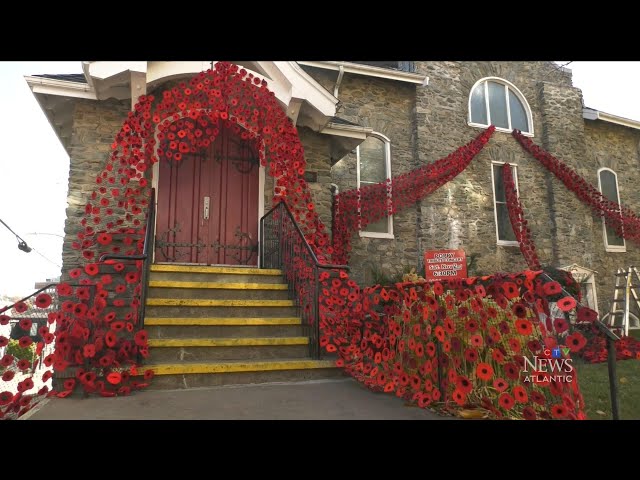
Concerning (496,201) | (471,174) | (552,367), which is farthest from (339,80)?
(552,367)

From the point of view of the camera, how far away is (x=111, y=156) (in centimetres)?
573

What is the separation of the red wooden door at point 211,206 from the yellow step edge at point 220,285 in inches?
50.9

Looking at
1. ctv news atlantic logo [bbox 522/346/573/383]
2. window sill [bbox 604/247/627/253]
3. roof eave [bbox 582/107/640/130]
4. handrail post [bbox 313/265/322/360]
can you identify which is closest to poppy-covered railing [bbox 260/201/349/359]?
handrail post [bbox 313/265/322/360]

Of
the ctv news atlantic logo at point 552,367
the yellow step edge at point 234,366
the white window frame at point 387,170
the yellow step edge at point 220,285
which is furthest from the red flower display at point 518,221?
the ctv news atlantic logo at point 552,367

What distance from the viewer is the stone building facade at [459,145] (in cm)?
934

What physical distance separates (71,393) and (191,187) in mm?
3701

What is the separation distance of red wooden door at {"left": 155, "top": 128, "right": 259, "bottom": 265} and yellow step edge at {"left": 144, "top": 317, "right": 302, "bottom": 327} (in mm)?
1938

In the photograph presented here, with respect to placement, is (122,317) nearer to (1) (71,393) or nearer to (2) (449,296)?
(1) (71,393)

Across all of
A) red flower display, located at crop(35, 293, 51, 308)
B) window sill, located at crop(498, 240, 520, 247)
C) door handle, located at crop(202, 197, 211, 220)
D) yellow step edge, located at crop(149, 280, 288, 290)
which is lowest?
red flower display, located at crop(35, 293, 51, 308)

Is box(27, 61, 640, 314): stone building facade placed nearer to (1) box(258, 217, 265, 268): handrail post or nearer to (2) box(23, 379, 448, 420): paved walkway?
(1) box(258, 217, 265, 268): handrail post

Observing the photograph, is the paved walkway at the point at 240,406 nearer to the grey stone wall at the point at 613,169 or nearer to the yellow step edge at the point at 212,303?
the yellow step edge at the point at 212,303

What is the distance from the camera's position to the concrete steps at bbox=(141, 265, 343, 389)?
434 cm

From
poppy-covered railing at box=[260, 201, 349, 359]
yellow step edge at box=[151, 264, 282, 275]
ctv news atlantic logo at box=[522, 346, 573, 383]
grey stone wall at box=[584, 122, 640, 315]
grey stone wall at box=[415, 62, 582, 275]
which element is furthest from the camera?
grey stone wall at box=[584, 122, 640, 315]
